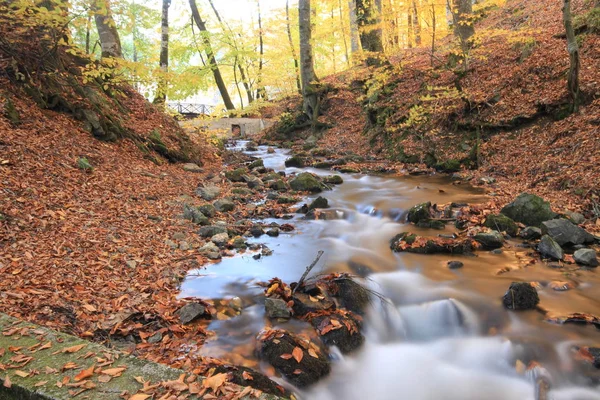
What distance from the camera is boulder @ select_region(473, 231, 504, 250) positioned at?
6082mm

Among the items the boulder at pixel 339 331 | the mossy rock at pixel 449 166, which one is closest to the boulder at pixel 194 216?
the boulder at pixel 339 331

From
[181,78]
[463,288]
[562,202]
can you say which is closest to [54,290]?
[463,288]

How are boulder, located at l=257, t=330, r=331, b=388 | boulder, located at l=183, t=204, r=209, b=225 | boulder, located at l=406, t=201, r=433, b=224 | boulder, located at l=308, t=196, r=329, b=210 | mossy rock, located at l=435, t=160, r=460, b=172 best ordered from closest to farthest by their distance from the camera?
boulder, located at l=257, t=330, r=331, b=388, boulder, located at l=183, t=204, r=209, b=225, boulder, located at l=406, t=201, r=433, b=224, boulder, located at l=308, t=196, r=329, b=210, mossy rock, located at l=435, t=160, r=460, b=172

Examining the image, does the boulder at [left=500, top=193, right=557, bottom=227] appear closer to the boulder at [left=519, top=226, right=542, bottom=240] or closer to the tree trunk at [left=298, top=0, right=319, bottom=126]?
the boulder at [left=519, top=226, right=542, bottom=240]

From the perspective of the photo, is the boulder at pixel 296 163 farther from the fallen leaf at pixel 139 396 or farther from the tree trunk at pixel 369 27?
the fallen leaf at pixel 139 396

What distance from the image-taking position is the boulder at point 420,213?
740cm

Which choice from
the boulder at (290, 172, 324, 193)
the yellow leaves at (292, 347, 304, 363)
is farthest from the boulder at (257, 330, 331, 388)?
the boulder at (290, 172, 324, 193)

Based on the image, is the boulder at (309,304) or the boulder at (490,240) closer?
the boulder at (309,304)

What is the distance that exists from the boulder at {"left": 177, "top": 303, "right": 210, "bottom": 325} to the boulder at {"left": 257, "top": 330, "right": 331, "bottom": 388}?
0.78 metres

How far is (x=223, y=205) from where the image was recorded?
Answer: 8.06 metres

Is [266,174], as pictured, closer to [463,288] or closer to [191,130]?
[191,130]

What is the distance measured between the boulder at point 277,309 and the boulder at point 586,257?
417 cm

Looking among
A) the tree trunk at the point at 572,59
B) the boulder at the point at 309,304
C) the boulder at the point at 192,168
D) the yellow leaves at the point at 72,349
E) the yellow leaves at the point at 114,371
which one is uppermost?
the tree trunk at the point at 572,59

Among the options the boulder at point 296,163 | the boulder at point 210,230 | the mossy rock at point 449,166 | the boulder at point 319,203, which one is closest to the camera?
the boulder at point 210,230
